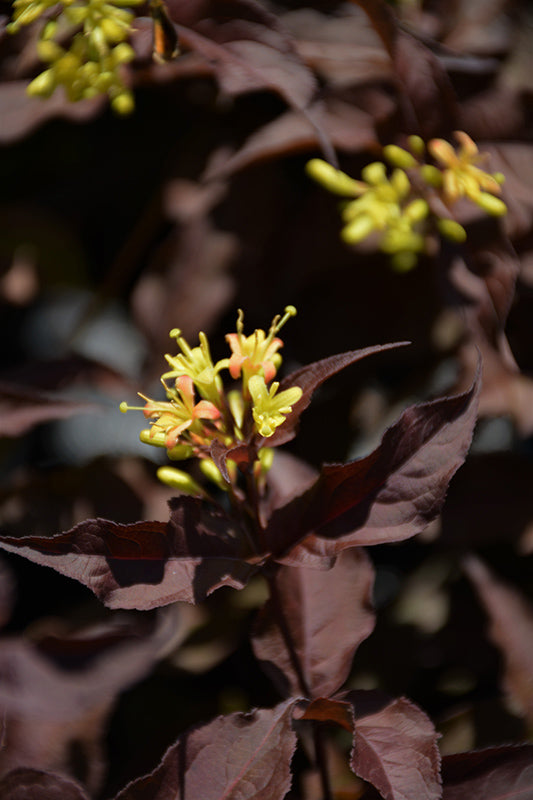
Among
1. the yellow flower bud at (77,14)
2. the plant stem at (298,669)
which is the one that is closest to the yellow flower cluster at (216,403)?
the plant stem at (298,669)

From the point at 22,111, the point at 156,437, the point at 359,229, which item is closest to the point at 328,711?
the point at 156,437

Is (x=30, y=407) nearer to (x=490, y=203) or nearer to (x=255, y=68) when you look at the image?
(x=255, y=68)

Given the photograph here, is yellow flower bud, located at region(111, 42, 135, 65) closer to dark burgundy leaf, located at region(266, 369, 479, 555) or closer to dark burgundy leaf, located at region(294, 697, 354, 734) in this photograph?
dark burgundy leaf, located at region(266, 369, 479, 555)

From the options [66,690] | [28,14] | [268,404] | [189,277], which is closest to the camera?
[268,404]

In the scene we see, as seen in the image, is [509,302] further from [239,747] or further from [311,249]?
[239,747]

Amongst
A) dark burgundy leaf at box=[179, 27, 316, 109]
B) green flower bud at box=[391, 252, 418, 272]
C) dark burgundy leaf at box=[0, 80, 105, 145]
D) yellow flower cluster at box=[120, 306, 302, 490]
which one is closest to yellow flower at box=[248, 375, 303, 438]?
yellow flower cluster at box=[120, 306, 302, 490]

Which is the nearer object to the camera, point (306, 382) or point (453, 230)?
point (306, 382)
